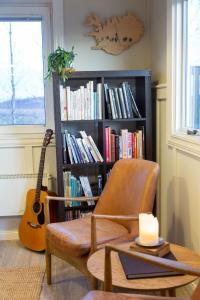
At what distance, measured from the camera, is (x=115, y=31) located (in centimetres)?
322

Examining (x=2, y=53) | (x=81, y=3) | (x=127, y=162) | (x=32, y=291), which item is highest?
(x=81, y=3)

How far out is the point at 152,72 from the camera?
10.6ft

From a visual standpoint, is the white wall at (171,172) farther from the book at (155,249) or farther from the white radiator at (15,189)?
the white radiator at (15,189)

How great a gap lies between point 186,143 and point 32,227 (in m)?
1.55

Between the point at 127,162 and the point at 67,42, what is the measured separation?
50.0 inches

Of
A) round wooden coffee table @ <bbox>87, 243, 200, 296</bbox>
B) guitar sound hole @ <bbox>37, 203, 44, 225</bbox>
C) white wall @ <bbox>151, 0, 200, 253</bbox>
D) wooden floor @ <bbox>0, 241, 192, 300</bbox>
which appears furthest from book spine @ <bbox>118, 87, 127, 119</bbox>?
round wooden coffee table @ <bbox>87, 243, 200, 296</bbox>

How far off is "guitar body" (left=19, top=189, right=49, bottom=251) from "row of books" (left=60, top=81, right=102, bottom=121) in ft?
2.40

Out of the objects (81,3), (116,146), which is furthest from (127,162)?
(81,3)

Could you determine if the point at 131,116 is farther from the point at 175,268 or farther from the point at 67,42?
the point at 175,268

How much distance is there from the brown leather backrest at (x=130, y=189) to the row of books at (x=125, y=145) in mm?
349

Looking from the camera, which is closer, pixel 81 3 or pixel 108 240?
pixel 108 240

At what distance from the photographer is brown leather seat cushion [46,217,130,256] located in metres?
2.25

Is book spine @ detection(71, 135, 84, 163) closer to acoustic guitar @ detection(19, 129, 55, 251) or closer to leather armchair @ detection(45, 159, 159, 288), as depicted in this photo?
acoustic guitar @ detection(19, 129, 55, 251)

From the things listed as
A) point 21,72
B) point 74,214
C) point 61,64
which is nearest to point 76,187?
point 74,214
